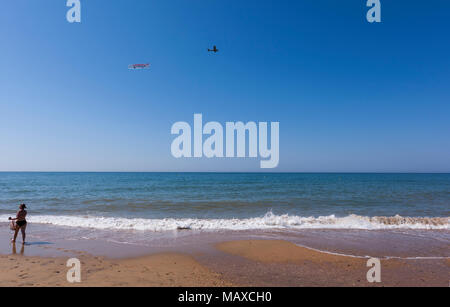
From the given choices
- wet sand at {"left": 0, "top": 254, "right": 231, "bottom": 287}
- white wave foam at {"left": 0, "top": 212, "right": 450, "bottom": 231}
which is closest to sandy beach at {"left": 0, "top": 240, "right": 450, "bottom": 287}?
wet sand at {"left": 0, "top": 254, "right": 231, "bottom": 287}

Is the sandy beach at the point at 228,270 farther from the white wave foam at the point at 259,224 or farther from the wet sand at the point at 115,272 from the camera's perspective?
the white wave foam at the point at 259,224

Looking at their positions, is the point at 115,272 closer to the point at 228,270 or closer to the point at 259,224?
the point at 228,270

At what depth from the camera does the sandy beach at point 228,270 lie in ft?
20.5

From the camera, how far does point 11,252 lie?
8.90m

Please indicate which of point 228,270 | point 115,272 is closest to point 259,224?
point 228,270

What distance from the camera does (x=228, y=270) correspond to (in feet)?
23.7

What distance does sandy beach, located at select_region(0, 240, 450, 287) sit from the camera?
625cm

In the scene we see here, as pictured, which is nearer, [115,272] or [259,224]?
[115,272]

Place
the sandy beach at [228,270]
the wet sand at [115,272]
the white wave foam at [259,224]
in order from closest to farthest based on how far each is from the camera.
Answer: the wet sand at [115,272] < the sandy beach at [228,270] < the white wave foam at [259,224]

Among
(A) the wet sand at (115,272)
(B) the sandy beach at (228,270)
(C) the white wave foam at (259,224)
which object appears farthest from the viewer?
(C) the white wave foam at (259,224)

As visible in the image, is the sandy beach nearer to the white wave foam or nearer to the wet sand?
the wet sand

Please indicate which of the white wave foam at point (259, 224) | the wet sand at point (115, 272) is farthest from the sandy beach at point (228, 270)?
the white wave foam at point (259, 224)
